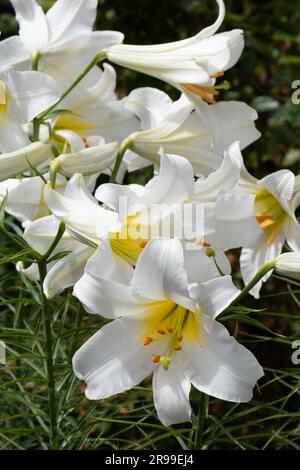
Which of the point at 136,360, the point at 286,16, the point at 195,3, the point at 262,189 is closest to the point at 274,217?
the point at 262,189

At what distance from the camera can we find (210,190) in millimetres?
1066

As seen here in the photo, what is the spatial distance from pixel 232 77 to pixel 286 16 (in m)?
0.23

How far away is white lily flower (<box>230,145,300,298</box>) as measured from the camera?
49.3 inches

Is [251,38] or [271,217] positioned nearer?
[271,217]

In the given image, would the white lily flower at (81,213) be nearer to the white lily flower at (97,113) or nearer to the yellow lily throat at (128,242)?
the yellow lily throat at (128,242)

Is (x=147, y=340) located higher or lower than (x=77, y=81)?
lower

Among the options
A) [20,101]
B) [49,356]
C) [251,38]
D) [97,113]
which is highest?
[20,101]

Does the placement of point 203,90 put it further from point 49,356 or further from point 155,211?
point 49,356

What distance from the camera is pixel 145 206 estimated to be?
104 centimetres

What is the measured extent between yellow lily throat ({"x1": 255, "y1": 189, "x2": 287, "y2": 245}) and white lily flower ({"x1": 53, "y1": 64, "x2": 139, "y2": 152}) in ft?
0.74

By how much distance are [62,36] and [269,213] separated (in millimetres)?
390

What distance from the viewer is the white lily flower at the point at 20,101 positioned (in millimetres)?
1177

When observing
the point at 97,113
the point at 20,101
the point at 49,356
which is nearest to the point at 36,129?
the point at 20,101

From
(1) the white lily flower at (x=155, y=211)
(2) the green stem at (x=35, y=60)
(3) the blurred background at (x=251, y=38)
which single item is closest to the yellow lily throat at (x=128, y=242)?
(1) the white lily flower at (x=155, y=211)
